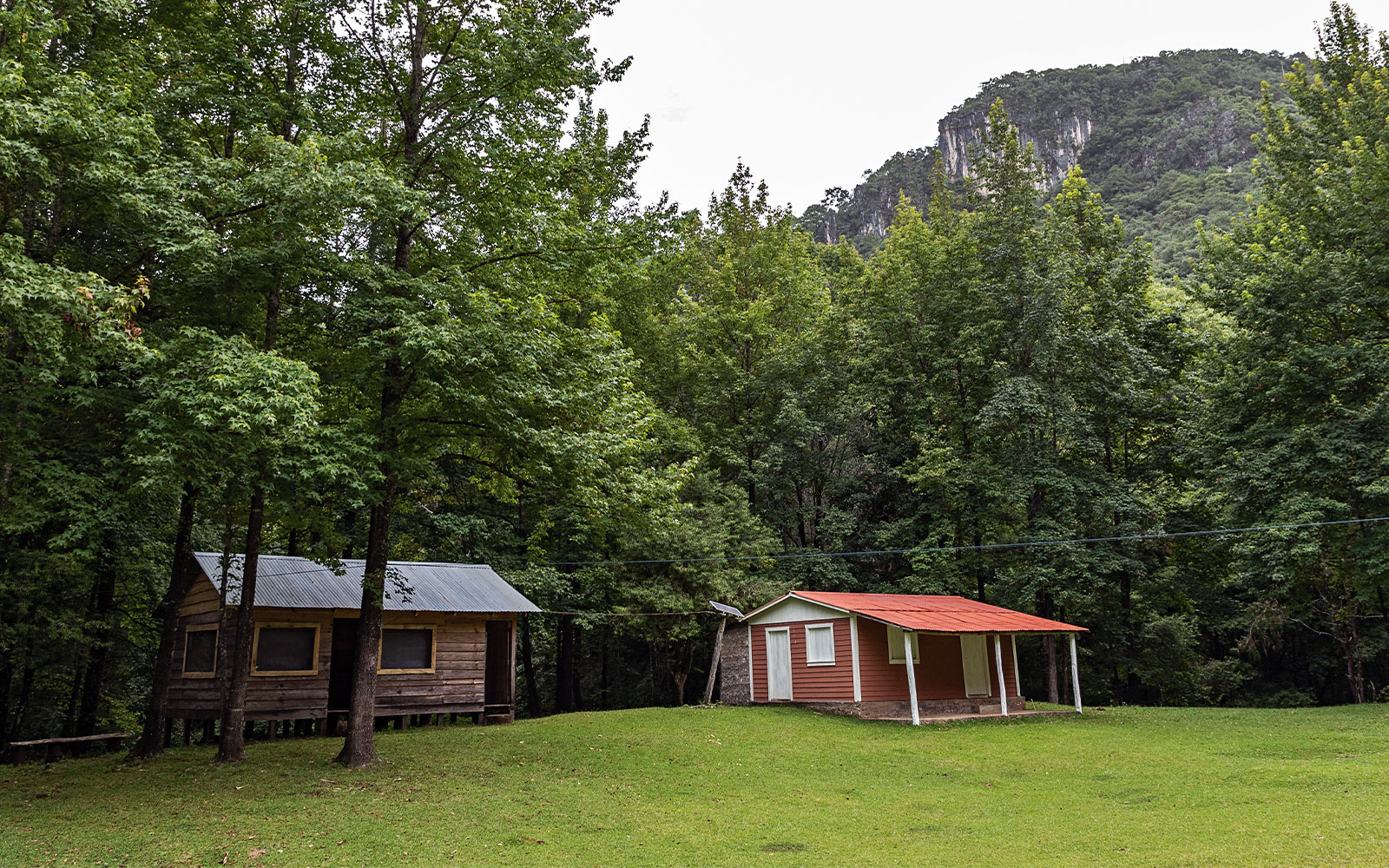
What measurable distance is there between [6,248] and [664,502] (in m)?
9.37

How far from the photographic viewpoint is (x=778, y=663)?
78.1 feet

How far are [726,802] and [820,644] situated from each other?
1148cm

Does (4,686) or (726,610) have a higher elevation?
(726,610)

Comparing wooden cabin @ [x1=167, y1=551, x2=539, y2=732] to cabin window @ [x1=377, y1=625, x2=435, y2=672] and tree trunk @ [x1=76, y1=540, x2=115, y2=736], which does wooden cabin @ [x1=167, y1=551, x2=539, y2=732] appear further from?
tree trunk @ [x1=76, y1=540, x2=115, y2=736]

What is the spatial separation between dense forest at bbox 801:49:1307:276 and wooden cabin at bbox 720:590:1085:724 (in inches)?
1570

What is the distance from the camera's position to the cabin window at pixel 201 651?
17.6 meters

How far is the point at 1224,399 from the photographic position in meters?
25.3

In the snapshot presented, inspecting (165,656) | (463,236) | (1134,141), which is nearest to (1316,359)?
(463,236)

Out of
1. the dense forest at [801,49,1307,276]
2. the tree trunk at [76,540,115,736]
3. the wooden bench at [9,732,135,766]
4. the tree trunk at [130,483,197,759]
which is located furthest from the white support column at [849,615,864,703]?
the dense forest at [801,49,1307,276]

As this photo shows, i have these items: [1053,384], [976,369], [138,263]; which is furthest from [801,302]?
[138,263]

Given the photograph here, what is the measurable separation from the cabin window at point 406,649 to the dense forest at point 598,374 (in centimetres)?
313

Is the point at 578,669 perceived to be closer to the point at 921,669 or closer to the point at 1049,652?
the point at 921,669

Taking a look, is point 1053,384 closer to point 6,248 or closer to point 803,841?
point 803,841

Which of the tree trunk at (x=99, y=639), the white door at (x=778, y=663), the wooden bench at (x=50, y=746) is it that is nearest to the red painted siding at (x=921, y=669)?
the white door at (x=778, y=663)
